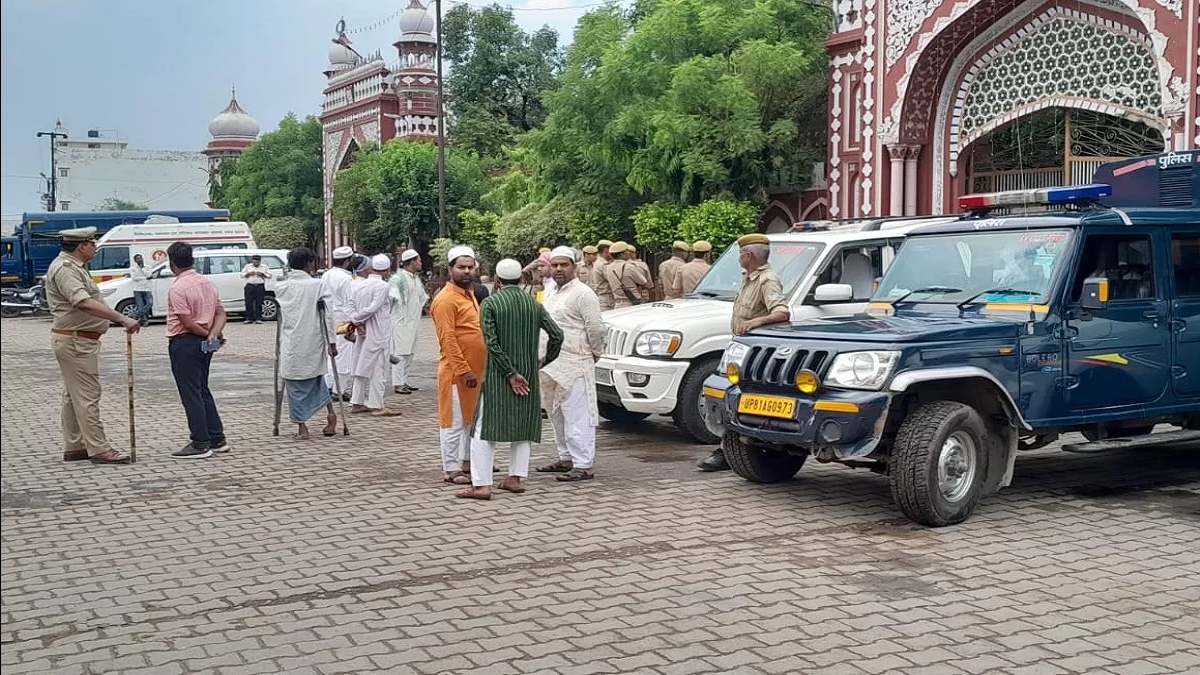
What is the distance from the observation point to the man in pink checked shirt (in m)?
8.97

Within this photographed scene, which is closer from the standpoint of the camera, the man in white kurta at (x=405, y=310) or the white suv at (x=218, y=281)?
the man in white kurta at (x=405, y=310)

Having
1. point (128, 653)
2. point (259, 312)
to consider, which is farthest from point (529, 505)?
point (259, 312)

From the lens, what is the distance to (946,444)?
661 centimetres

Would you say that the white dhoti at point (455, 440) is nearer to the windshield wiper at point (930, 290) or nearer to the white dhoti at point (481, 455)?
the white dhoti at point (481, 455)

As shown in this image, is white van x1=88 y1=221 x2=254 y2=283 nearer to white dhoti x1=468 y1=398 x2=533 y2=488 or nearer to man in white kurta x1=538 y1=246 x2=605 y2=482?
man in white kurta x1=538 y1=246 x2=605 y2=482

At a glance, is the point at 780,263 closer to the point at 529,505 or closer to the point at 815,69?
the point at 529,505

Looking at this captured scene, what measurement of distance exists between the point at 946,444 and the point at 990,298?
1115mm

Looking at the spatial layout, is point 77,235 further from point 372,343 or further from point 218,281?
point 218,281

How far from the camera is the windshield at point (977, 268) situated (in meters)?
7.14

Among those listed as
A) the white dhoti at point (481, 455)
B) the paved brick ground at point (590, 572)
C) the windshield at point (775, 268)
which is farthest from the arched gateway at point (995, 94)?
the white dhoti at point (481, 455)

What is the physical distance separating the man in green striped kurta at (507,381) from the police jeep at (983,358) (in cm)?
119

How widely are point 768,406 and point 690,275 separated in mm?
6103

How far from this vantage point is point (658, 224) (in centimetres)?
2108

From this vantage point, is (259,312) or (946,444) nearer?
(946,444)
